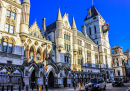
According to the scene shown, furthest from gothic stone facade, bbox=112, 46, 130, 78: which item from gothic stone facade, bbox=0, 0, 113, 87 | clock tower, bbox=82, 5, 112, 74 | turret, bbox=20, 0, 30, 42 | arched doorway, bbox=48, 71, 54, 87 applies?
turret, bbox=20, 0, 30, 42

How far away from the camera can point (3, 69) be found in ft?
80.7

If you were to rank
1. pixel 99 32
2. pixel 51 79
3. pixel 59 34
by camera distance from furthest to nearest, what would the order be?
pixel 99 32 < pixel 59 34 < pixel 51 79

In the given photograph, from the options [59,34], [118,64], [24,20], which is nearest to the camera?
[24,20]

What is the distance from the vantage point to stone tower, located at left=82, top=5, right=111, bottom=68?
6425cm

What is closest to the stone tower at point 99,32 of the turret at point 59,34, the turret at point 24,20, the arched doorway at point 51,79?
the turret at point 59,34

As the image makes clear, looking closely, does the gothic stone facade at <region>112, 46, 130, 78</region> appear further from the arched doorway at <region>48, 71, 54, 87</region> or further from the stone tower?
the arched doorway at <region>48, 71, 54, 87</region>

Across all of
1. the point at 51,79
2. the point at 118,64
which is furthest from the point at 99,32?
the point at 51,79

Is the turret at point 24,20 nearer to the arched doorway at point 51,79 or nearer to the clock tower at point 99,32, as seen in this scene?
the arched doorway at point 51,79

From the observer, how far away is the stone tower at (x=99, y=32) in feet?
211

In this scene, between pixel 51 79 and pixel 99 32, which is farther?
pixel 99 32

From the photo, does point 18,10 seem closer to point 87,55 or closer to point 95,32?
point 87,55

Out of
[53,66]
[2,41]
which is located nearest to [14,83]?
[2,41]

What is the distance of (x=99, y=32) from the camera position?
218ft

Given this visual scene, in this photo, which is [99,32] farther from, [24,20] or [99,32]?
[24,20]
